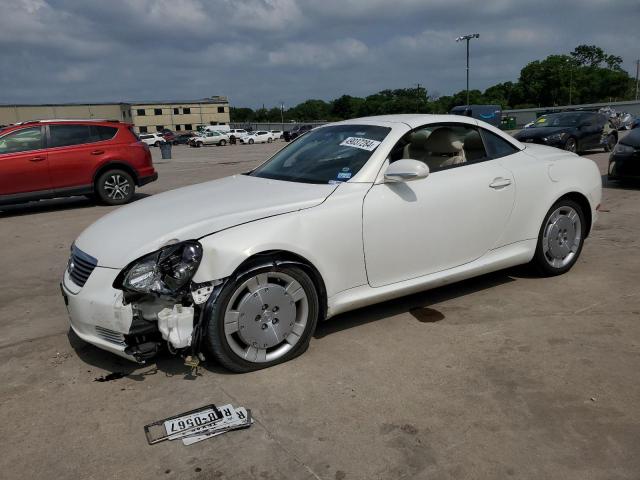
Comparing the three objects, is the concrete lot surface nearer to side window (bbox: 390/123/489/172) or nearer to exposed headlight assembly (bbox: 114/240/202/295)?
exposed headlight assembly (bbox: 114/240/202/295)

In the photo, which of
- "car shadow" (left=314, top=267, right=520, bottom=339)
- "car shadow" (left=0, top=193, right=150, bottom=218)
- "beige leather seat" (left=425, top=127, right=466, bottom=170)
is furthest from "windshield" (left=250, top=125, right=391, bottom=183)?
"car shadow" (left=0, top=193, right=150, bottom=218)

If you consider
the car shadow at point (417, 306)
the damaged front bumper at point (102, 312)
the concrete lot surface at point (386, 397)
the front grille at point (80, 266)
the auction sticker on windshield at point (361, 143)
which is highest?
the auction sticker on windshield at point (361, 143)

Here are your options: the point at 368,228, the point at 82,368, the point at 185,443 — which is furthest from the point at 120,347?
the point at 368,228

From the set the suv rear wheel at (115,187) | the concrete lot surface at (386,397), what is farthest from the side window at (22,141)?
the concrete lot surface at (386,397)

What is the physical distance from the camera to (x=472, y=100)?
3632 inches

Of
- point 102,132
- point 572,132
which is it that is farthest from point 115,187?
point 572,132

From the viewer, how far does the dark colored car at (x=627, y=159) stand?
991cm

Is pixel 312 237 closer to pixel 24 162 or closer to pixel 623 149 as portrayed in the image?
pixel 24 162

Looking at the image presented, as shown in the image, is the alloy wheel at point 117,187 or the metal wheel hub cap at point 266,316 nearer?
the metal wheel hub cap at point 266,316

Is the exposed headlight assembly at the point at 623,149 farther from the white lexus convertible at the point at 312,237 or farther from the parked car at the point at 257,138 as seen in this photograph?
the parked car at the point at 257,138

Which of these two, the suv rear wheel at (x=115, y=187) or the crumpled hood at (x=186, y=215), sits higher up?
the crumpled hood at (x=186, y=215)

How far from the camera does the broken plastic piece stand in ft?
10.5

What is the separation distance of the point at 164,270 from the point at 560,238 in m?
3.53

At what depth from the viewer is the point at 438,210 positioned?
13.3 ft
